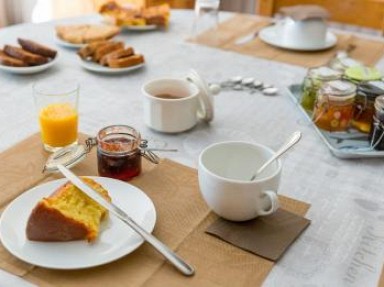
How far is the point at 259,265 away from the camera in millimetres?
691

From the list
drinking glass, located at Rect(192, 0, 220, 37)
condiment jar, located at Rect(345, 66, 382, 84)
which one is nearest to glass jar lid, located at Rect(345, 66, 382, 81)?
condiment jar, located at Rect(345, 66, 382, 84)

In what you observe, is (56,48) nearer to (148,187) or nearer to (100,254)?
(148,187)

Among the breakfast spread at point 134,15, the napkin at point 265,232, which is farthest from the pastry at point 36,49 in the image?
the napkin at point 265,232

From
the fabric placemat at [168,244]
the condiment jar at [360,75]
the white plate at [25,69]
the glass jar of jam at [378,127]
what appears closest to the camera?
the fabric placemat at [168,244]

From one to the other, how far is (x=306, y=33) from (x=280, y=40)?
8 centimetres

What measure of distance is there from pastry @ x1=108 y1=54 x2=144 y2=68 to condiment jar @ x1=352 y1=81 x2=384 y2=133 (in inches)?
22.1

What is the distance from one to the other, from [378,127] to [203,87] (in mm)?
337

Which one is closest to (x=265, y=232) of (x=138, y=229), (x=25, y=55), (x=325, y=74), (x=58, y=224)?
(x=138, y=229)

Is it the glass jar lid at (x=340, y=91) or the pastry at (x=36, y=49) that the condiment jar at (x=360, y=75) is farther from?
the pastry at (x=36, y=49)

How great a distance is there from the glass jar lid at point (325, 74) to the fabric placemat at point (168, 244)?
15.1 inches

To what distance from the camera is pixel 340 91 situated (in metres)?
1.03

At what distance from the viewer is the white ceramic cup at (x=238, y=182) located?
72 cm

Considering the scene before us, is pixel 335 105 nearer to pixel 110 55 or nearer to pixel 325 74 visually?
pixel 325 74

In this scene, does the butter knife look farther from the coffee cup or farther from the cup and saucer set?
the cup and saucer set
